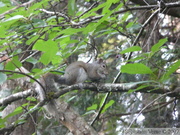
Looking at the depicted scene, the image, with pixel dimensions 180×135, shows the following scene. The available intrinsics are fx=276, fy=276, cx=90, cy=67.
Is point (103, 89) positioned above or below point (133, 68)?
below

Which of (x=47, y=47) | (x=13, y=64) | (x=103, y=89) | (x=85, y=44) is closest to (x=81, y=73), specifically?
(x=103, y=89)

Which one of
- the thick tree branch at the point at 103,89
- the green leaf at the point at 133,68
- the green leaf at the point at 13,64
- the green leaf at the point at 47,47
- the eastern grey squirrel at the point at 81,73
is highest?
the green leaf at the point at 47,47

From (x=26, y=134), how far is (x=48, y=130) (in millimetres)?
279

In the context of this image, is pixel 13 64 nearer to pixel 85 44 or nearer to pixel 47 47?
pixel 47 47

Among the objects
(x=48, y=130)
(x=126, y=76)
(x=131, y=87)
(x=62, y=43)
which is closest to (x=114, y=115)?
(x=126, y=76)

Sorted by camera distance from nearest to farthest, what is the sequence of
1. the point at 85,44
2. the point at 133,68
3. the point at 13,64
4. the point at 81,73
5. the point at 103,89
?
1. the point at 133,68
2. the point at 13,64
3. the point at 85,44
4. the point at 103,89
5. the point at 81,73

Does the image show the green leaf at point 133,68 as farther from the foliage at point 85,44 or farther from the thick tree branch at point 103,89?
the thick tree branch at point 103,89

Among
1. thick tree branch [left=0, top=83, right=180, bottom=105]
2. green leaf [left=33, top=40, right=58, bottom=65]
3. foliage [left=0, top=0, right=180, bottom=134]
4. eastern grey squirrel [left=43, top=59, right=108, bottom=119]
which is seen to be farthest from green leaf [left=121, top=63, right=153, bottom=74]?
eastern grey squirrel [left=43, top=59, right=108, bottom=119]

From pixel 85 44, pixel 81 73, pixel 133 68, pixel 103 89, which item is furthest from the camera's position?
pixel 81 73

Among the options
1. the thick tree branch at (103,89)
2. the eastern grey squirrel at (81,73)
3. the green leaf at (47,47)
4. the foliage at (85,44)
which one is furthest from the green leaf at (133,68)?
the eastern grey squirrel at (81,73)

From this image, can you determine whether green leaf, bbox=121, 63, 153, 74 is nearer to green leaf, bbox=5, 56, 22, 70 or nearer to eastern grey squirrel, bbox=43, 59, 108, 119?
green leaf, bbox=5, 56, 22, 70

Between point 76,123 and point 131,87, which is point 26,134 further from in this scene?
point 131,87

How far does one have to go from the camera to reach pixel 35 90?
7.34ft

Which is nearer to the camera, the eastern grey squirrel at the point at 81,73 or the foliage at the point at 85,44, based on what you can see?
the foliage at the point at 85,44
